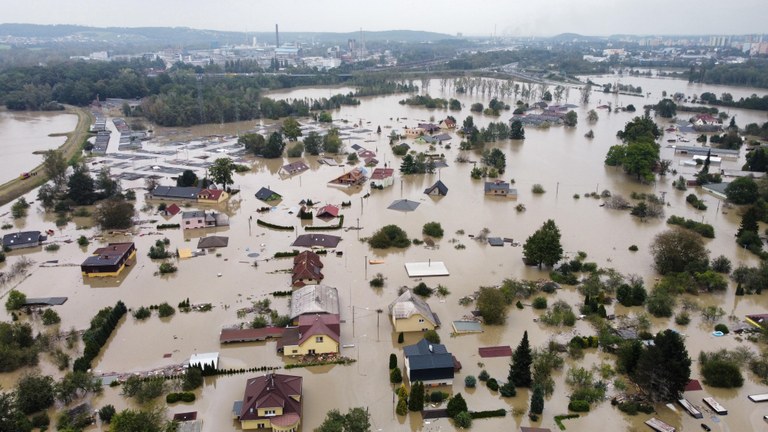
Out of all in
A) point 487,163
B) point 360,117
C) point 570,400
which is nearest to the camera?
point 570,400

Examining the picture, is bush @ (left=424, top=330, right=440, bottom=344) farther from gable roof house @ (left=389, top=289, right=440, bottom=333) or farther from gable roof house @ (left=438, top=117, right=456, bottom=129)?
gable roof house @ (left=438, top=117, right=456, bottom=129)

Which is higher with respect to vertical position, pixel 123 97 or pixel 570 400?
pixel 123 97

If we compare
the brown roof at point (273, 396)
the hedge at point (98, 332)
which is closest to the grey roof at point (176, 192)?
the hedge at point (98, 332)

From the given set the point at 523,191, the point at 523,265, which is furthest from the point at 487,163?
the point at 523,265

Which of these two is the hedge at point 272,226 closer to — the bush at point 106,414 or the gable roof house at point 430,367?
the gable roof house at point 430,367

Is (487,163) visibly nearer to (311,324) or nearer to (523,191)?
(523,191)

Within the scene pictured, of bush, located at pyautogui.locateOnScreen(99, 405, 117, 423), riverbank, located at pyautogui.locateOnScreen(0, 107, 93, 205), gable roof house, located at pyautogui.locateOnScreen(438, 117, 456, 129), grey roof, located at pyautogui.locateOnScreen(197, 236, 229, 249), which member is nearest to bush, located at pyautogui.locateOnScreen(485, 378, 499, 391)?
bush, located at pyautogui.locateOnScreen(99, 405, 117, 423)

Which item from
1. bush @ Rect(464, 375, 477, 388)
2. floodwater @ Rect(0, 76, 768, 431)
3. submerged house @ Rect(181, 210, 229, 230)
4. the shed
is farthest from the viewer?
submerged house @ Rect(181, 210, 229, 230)
